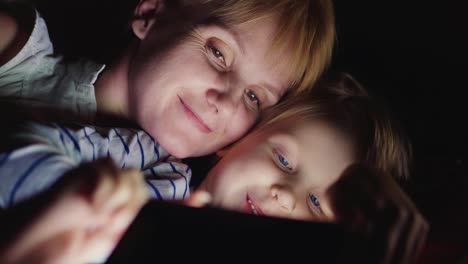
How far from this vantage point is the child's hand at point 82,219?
35cm

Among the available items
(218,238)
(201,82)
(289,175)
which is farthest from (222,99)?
(218,238)

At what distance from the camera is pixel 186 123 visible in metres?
0.72

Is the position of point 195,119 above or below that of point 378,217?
below

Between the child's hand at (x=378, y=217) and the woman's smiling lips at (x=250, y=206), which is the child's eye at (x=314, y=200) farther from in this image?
the child's hand at (x=378, y=217)

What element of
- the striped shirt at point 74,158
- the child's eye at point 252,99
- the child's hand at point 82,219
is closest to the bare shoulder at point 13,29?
the striped shirt at point 74,158

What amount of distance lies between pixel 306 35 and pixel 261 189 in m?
0.28

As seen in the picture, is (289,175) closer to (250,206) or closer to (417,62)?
(250,206)

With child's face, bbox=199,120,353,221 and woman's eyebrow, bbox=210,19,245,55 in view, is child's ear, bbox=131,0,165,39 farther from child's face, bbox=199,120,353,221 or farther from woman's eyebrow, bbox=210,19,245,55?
child's face, bbox=199,120,353,221

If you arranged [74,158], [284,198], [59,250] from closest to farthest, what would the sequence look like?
[59,250]
[74,158]
[284,198]

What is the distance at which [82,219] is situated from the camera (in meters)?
0.36

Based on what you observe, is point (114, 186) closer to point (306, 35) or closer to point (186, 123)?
point (186, 123)

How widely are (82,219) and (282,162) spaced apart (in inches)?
16.5

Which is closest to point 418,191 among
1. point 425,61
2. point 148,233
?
point 425,61

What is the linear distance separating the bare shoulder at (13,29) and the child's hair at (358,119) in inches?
17.4
